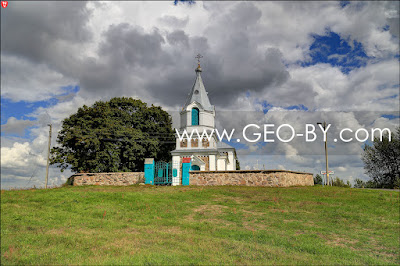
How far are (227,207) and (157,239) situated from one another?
602 centimetres

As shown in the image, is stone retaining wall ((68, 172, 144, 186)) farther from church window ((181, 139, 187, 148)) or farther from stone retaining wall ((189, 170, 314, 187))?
church window ((181, 139, 187, 148))

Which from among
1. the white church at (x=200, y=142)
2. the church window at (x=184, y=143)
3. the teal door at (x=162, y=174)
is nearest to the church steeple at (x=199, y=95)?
the white church at (x=200, y=142)

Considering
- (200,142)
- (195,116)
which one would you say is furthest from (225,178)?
(195,116)

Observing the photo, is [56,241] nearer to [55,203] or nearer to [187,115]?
[55,203]

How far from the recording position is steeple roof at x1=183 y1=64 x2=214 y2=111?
3919 cm

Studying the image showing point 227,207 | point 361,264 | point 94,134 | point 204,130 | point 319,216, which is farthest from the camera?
point 204,130

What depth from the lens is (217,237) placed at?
9.62 metres

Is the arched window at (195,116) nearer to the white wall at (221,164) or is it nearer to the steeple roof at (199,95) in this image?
the steeple roof at (199,95)

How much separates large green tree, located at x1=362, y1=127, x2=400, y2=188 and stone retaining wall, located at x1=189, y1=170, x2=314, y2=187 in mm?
23955

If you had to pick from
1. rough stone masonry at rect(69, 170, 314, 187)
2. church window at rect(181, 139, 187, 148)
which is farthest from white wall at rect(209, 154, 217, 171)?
rough stone masonry at rect(69, 170, 314, 187)

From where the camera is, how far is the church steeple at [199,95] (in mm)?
39156

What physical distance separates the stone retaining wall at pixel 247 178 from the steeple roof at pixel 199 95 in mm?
17465

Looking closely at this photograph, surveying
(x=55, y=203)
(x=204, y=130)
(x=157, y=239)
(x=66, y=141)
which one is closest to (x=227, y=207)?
(x=157, y=239)

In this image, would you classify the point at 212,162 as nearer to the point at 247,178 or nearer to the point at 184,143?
the point at 184,143
